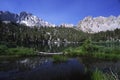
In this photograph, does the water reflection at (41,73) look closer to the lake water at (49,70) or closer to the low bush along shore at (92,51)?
the lake water at (49,70)

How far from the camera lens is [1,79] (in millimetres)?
30094

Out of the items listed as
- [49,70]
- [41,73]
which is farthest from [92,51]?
[41,73]

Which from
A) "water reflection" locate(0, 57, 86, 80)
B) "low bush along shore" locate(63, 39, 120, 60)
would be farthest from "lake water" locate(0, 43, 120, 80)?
"low bush along shore" locate(63, 39, 120, 60)

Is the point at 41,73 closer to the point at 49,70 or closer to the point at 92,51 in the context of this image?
the point at 49,70

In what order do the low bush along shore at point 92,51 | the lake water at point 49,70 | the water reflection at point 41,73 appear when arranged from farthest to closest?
the low bush along shore at point 92,51 < the lake water at point 49,70 < the water reflection at point 41,73

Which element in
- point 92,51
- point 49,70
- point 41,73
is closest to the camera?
point 41,73

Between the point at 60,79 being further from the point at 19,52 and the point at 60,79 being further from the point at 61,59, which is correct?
the point at 19,52

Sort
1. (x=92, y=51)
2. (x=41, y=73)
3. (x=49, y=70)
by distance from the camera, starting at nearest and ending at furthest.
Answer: (x=41, y=73) < (x=49, y=70) < (x=92, y=51)

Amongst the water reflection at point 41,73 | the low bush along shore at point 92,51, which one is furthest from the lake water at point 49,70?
the low bush along shore at point 92,51

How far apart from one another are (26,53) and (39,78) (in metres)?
38.3

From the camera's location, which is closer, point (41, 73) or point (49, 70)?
point (41, 73)

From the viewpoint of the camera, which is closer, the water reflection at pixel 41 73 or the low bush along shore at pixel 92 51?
the water reflection at pixel 41 73

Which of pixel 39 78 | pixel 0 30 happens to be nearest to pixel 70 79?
pixel 39 78

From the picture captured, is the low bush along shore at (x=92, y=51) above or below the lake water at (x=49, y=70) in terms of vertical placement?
above
